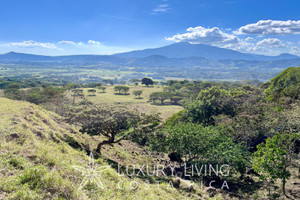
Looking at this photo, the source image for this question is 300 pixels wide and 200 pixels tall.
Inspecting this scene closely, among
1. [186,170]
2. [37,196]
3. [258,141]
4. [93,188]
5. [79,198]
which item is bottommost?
[186,170]

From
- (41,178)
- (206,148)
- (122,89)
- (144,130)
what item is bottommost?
(122,89)

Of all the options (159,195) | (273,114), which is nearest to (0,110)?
(159,195)

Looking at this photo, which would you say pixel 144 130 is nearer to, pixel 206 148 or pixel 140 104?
pixel 206 148

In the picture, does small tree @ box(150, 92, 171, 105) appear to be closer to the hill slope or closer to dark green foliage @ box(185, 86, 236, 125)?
dark green foliage @ box(185, 86, 236, 125)

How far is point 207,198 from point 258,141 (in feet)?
49.6

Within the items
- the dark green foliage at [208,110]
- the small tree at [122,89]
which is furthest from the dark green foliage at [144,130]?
the small tree at [122,89]

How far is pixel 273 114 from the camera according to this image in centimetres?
2402

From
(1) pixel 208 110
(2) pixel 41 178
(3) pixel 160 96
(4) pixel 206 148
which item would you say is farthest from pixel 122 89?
(2) pixel 41 178

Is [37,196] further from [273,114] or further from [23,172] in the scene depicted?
[273,114]

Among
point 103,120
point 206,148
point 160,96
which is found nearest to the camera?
point 103,120

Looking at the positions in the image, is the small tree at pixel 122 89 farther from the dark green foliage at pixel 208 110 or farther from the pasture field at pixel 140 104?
the dark green foliage at pixel 208 110

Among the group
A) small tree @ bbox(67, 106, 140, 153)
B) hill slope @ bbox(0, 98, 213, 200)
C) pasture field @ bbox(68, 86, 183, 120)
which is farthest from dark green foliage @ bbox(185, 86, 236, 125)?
hill slope @ bbox(0, 98, 213, 200)

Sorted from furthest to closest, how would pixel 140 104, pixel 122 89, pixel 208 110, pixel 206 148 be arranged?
pixel 122 89 → pixel 140 104 → pixel 208 110 → pixel 206 148

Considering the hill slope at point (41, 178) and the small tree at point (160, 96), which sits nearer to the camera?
the hill slope at point (41, 178)
